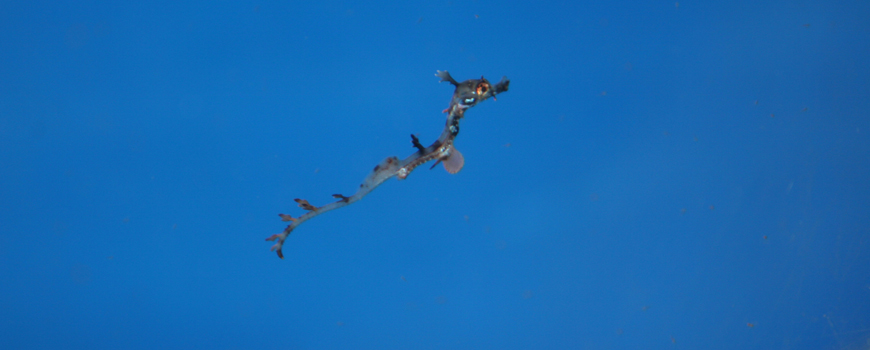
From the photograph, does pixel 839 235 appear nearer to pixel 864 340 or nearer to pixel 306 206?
pixel 864 340

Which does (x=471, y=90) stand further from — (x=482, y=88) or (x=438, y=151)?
(x=438, y=151)

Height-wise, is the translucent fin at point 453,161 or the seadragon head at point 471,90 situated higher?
the seadragon head at point 471,90

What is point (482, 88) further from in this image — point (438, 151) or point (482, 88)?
point (438, 151)

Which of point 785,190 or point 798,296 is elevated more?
point 785,190

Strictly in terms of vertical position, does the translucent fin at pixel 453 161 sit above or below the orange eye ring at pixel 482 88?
below

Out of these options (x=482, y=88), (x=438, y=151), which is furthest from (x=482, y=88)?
(x=438, y=151)

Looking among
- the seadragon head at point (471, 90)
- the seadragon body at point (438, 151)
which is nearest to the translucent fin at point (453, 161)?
the seadragon body at point (438, 151)

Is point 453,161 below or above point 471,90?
below

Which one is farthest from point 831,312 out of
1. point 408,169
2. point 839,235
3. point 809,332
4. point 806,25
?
point 408,169

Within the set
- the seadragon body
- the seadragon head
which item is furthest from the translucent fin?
the seadragon head

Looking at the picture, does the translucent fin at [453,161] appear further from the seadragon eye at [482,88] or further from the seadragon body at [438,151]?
the seadragon eye at [482,88]

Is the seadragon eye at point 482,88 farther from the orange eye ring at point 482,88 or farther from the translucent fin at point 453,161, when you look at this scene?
the translucent fin at point 453,161
